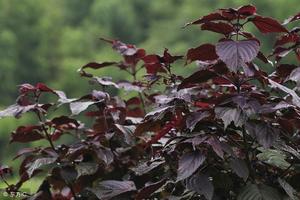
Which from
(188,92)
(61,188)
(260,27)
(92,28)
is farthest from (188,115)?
(92,28)

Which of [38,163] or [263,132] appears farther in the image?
[38,163]

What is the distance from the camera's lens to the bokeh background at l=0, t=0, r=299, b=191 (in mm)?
19484

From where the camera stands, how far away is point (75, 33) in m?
21.8

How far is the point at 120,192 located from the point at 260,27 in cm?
45

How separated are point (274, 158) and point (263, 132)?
0.08 meters

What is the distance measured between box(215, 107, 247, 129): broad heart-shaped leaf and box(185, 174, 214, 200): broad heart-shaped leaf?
12 cm

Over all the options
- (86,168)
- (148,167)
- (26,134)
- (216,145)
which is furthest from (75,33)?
(216,145)

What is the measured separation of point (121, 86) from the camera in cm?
155

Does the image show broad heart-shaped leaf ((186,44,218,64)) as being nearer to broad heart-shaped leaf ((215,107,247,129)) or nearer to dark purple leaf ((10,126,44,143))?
broad heart-shaped leaf ((215,107,247,129))

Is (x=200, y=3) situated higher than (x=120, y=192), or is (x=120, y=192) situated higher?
(x=200, y=3)

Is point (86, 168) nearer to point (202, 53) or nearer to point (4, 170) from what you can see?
point (4, 170)

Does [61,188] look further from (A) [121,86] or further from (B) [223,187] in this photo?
(B) [223,187]

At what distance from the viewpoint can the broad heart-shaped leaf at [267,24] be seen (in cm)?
103

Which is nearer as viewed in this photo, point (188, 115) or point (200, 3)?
point (188, 115)
